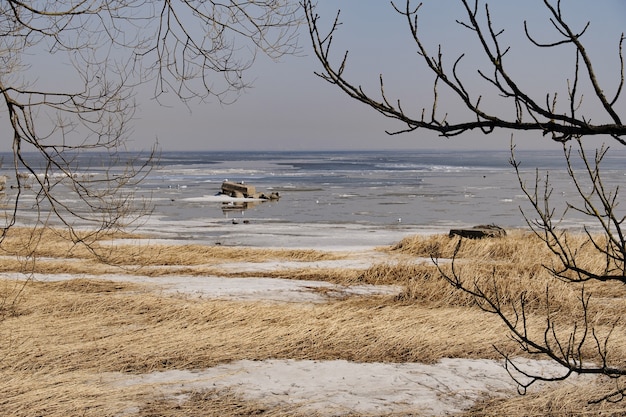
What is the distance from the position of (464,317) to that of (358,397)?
288 cm

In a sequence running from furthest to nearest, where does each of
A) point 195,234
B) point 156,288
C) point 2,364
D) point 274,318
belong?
point 195,234 → point 156,288 → point 274,318 → point 2,364

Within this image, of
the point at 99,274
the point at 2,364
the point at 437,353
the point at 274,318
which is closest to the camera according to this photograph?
the point at 2,364

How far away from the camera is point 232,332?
6906mm

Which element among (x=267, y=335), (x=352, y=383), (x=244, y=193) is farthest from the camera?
(x=244, y=193)

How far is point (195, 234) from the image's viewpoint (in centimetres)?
1980

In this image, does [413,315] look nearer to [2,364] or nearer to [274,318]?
[274,318]

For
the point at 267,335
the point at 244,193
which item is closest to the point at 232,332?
the point at 267,335

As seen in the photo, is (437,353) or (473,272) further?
(473,272)

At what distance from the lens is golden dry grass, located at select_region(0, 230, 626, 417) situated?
4.99 metres

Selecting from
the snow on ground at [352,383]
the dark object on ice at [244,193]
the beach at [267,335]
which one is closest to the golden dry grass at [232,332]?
the beach at [267,335]

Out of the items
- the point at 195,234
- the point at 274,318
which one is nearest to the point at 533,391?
the point at 274,318

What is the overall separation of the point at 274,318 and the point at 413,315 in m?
1.72

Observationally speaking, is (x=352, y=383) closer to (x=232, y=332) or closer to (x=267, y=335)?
(x=267, y=335)

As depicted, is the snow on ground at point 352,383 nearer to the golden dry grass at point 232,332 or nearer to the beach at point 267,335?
the beach at point 267,335
